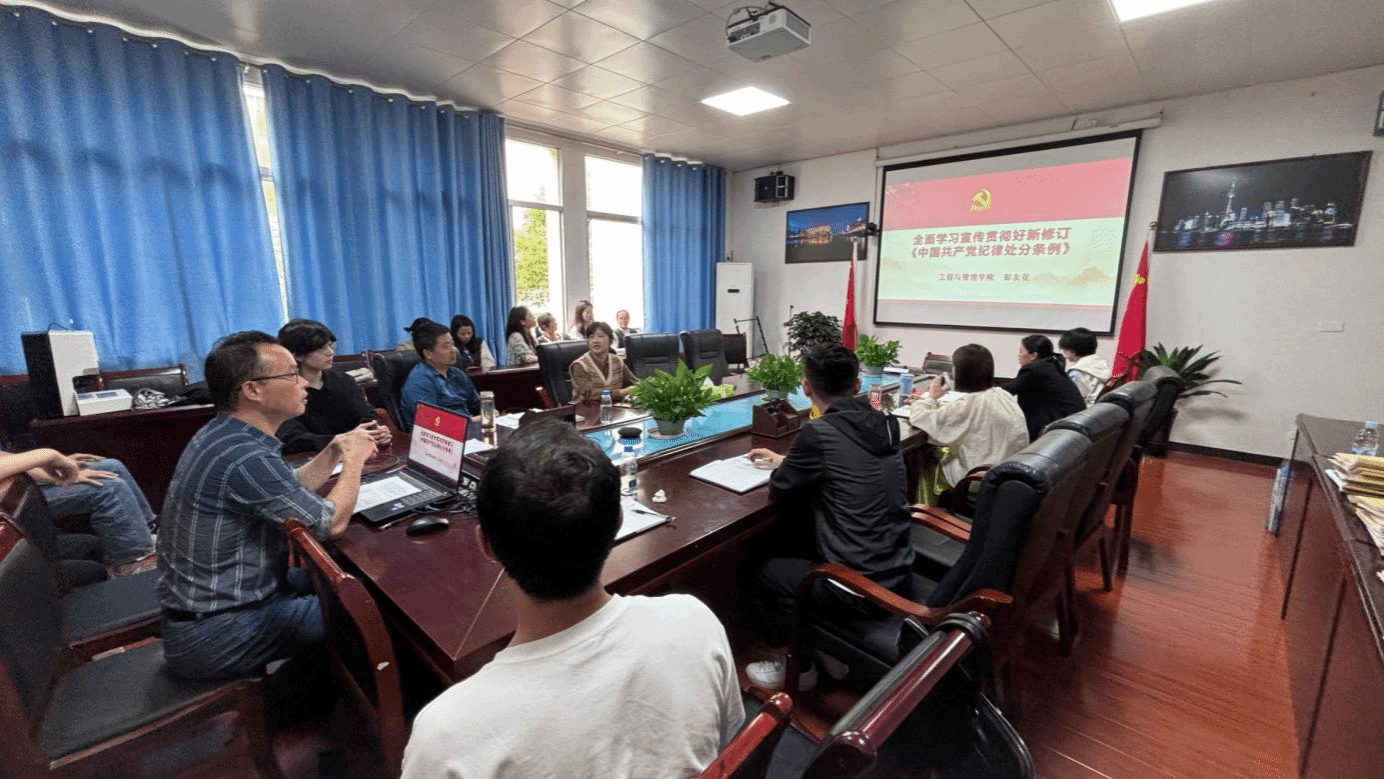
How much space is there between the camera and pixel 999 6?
2.81 m

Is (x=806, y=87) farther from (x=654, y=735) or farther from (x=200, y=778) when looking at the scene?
(x=200, y=778)

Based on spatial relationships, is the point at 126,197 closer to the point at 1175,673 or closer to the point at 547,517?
the point at 547,517

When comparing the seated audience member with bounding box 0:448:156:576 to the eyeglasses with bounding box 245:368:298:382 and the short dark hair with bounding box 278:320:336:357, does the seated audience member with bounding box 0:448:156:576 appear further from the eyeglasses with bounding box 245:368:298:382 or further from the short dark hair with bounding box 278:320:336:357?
the eyeglasses with bounding box 245:368:298:382

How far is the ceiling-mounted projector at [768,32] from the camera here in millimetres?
2681

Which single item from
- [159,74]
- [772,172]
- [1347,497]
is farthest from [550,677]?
[772,172]

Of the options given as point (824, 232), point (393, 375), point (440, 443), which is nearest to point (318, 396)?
point (393, 375)

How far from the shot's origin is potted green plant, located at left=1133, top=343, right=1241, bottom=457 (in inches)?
168

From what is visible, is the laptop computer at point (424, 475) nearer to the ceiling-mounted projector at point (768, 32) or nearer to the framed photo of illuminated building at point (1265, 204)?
the ceiling-mounted projector at point (768, 32)

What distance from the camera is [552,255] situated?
5656mm

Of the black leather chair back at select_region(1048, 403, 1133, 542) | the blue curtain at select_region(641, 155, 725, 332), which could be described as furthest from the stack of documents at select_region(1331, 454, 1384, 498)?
the blue curtain at select_region(641, 155, 725, 332)

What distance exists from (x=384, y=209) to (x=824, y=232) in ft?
14.9

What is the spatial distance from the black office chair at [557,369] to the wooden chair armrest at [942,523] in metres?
2.11

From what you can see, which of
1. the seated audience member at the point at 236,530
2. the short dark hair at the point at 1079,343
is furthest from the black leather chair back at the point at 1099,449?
the short dark hair at the point at 1079,343

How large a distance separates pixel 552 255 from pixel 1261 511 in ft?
19.2
